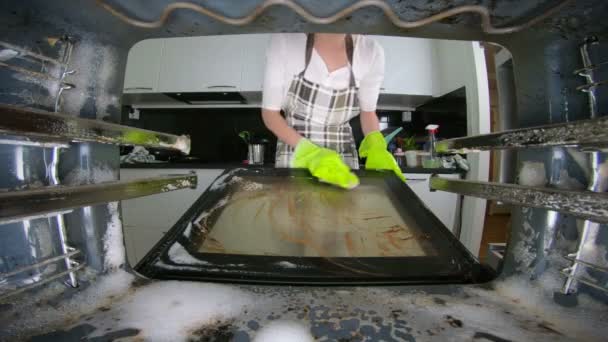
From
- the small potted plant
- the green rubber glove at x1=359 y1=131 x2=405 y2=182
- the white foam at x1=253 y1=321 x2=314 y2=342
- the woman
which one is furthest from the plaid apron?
the white foam at x1=253 y1=321 x2=314 y2=342

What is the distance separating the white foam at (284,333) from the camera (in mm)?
259

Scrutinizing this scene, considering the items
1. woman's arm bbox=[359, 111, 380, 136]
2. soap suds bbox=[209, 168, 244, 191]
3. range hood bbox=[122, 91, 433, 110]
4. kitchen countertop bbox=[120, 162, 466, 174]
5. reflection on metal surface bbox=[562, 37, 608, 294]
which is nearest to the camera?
reflection on metal surface bbox=[562, 37, 608, 294]

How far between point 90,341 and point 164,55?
8.30 feet

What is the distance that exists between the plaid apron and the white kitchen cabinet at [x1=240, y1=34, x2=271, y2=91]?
946 millimetres

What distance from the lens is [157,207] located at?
Answer: 1.98 metres

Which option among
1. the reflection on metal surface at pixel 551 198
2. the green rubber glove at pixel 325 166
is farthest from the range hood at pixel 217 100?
the reflection on metal surface at pixel 551 198

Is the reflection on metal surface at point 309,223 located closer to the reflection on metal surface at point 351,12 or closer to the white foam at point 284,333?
the white foam at point 284,333

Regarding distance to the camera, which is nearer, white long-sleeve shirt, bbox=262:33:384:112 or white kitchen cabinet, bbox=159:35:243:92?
white long-sleeve shirt, bbox=262:33:384:112

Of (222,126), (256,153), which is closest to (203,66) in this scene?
(222,126)

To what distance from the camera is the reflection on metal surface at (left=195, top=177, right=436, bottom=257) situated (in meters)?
0.43

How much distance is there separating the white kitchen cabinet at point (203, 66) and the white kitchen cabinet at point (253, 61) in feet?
0.13

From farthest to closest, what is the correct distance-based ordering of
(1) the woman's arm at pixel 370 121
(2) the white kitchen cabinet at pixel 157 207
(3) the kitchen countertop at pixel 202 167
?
(2) the white kitchen cabinet at pixel 157 207 → (3) the kitchen countertop at pixel 202 167 → (1) the woman's arm at pixel 370 121

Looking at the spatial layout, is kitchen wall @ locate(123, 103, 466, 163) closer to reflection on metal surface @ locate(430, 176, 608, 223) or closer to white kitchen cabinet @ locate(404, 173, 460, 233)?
white kitchen cabinet @ locate(404, 173, 460, 233)

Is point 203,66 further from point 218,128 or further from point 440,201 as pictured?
point 440,201
